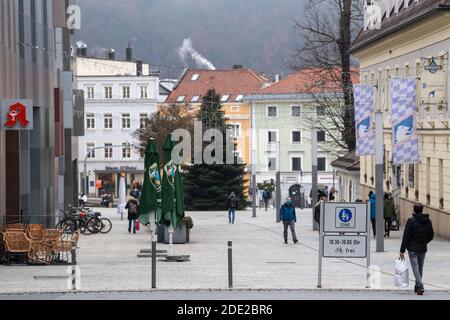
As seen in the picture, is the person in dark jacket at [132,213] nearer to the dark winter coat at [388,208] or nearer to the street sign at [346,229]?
the dark winter coat at [388,208]

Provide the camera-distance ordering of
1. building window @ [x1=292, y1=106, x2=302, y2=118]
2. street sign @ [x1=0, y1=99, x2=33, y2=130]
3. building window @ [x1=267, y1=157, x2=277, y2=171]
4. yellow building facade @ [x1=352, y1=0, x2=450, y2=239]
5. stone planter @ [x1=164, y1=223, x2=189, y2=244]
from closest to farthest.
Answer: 1. street sign @ [x1=0, y1=99, x2=33, y2=130]
2. stone planter @ [x1=164, y1=223, x2=189, y2=244]
3. yellow building facade @ [x1=352, y1=0, x2=450, y2=239]
4. building window @ [x1=292, y1=106, x2=302, y2=118]
5. building window @ [x1=267, y1=157, x2=277, y2=171]

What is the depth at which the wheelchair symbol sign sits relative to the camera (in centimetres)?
2278

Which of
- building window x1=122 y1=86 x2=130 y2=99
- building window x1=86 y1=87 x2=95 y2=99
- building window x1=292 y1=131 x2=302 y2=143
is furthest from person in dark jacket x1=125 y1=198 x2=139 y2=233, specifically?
building window x1=86 y1=87 x2=95 y2=99

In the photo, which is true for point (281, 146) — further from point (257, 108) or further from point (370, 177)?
point (370, 177)

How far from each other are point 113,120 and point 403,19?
261ft

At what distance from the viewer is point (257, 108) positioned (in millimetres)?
121938

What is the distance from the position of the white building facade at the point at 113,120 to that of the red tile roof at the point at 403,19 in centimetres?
6336

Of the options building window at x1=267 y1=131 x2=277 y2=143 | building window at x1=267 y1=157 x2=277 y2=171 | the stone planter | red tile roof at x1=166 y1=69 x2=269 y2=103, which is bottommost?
the stone planter

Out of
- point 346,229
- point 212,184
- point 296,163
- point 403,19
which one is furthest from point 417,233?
point 296,163

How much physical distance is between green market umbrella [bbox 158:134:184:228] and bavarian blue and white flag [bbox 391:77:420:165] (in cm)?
816

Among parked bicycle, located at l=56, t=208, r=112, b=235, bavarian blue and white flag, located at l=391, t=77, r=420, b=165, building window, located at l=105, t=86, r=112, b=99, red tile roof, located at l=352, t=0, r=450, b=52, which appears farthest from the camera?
building window, located at l=105, t=86, r=112, b=99

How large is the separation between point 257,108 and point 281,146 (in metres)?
4.86

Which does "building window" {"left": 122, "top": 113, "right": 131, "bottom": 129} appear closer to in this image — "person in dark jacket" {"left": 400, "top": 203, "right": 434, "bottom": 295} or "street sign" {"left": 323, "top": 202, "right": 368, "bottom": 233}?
"street sign" {"left": 323, "top": 202, "right": 368, "bottom": 233}
